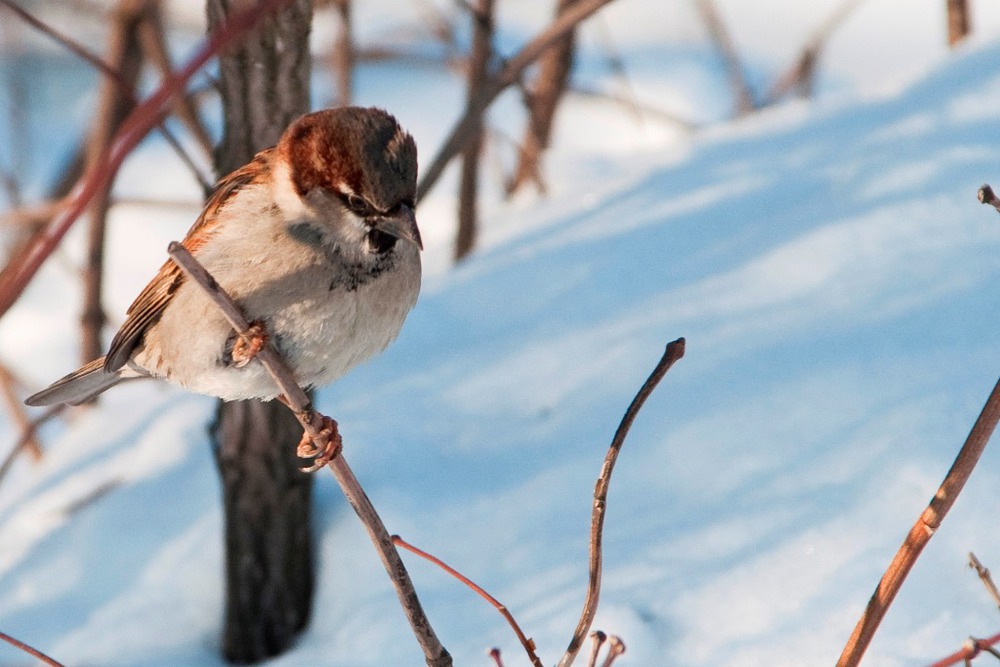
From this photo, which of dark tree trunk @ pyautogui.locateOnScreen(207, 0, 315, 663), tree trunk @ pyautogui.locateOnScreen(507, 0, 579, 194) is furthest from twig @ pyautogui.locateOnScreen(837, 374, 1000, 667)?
tree trunk @ pyautogui.locateOnScreen(507, 0, 579, 194)

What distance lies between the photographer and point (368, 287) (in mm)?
1913

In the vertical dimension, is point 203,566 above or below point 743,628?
above

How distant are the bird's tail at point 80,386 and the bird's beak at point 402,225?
88 cm

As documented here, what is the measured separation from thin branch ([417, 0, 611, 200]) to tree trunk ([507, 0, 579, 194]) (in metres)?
1.26

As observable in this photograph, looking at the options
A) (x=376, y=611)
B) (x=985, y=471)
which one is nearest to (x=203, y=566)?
(x=376, y=611)

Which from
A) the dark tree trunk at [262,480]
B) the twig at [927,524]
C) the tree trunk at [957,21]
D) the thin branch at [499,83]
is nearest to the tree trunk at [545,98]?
the thin branch at [499,83]

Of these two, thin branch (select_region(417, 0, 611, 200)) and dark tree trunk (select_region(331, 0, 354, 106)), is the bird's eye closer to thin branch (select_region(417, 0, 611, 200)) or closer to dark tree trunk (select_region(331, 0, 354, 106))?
thin branch (select_region(417, 0, 611, 200))

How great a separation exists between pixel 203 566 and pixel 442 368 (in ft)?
2.59

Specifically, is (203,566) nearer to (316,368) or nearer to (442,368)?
(442,368)

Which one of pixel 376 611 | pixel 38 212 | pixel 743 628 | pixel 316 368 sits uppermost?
pixel 38 212

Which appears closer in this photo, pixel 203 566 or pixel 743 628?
pixel 743 628

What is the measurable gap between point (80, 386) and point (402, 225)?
38.7 inches

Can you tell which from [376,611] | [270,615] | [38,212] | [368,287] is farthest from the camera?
[38,212]

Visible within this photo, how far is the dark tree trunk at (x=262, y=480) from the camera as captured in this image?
2.44m
